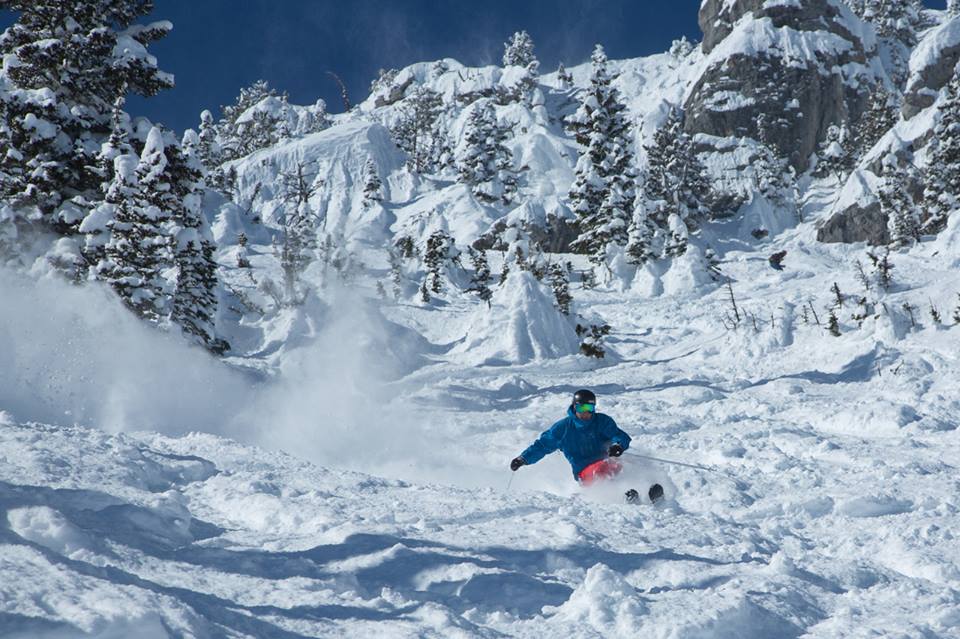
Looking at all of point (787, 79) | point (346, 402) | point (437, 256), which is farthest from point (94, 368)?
point (787, 79)

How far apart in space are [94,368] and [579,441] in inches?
369

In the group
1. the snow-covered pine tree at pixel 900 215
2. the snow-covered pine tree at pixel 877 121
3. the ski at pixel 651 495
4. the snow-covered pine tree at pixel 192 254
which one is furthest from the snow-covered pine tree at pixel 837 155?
the ski at pixel 651 495

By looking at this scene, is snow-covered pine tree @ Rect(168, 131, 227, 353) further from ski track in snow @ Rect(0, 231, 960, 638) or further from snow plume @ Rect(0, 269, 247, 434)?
ski track in snow @ Rect(0, 231, 960, 638)

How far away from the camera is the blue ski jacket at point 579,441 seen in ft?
27.7

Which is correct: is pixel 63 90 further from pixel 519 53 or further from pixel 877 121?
pixel 519 53

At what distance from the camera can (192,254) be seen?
62.8 ft

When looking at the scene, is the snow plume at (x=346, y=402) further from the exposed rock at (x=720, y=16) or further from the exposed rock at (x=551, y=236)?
the exposed rock at (x=720, y=16)

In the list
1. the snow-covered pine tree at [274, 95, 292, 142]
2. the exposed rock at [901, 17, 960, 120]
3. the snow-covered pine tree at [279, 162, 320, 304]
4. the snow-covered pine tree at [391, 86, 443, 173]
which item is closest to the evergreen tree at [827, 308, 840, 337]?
the snow-covered pine tree at [279, 162, 320, 304]

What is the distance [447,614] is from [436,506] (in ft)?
7.97

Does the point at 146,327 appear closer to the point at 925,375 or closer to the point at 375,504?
the point at 375,504

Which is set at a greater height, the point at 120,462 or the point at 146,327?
the point at 146,327

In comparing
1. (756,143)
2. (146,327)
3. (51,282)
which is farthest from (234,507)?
(756,143)

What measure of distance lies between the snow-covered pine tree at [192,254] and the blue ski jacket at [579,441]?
45.8 feet

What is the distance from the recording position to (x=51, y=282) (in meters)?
15.0
